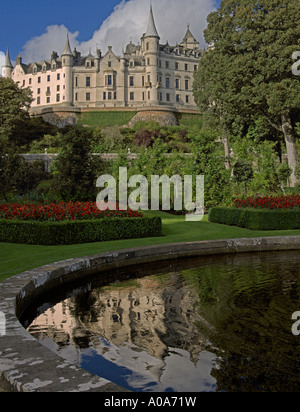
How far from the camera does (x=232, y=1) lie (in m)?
32.3

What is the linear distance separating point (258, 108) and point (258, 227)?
16653 millimetres

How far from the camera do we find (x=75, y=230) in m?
13.6

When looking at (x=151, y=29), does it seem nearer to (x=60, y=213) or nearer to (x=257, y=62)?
(x=257, y=62)

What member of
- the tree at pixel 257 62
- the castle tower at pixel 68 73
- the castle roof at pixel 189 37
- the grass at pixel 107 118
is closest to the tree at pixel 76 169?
the tree at pixel 257 62

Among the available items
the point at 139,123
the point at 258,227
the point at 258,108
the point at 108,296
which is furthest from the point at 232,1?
the point at 139,123

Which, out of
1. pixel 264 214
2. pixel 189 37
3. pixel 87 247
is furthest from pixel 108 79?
pixel 87 247

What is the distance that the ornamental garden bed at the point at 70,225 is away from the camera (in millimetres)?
13344

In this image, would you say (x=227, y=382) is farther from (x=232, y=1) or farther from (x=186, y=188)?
(x=232, y=1)

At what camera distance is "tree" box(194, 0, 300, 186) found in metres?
28.5

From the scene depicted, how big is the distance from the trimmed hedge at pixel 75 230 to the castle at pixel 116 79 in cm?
7187

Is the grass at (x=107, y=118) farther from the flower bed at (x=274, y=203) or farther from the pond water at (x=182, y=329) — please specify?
the pond water at (x=182, y=329)

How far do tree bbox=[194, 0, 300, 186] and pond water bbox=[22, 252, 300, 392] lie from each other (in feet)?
71.5

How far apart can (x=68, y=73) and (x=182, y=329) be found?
8805cm

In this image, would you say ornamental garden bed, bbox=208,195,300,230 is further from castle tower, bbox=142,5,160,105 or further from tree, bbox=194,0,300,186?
castle tower, bbox=142,5,160,105
